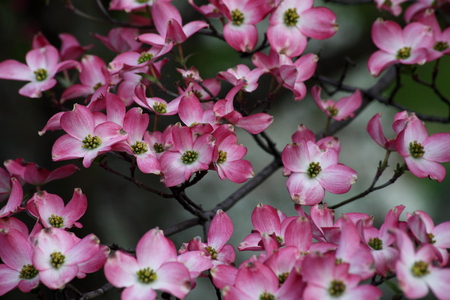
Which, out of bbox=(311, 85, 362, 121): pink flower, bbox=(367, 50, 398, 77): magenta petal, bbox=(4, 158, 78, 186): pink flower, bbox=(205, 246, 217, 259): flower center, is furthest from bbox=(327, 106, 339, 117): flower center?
bbox=(4, 158, 78, 186): pink flower

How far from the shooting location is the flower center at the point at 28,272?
2.42 feet

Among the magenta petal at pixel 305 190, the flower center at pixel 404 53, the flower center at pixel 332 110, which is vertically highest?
the flower center at pixel 404 53

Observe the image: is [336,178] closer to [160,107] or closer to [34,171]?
[160,107]

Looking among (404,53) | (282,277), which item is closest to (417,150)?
(404,53)

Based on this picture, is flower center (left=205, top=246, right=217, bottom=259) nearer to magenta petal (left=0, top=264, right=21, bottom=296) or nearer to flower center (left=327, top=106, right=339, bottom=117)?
magenta petal (left=0, top=264, right=21, bottom=296)

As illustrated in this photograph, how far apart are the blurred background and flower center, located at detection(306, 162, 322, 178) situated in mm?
866

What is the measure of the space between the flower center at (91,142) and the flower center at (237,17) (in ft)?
1.28

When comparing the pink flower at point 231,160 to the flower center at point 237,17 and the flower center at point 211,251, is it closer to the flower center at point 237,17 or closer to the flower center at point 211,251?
the flower center at point 211,251

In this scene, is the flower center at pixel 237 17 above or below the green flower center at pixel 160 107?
above

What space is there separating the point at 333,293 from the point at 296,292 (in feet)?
0.16

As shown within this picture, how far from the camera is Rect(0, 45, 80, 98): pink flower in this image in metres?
1.07

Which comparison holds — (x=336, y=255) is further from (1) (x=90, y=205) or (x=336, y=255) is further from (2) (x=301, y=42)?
(1) (x=90, y=205)

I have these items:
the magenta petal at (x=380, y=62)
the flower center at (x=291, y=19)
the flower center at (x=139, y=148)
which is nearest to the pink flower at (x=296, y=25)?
the flower center at (x=291, y=19)

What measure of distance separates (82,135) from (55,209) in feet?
0.46
